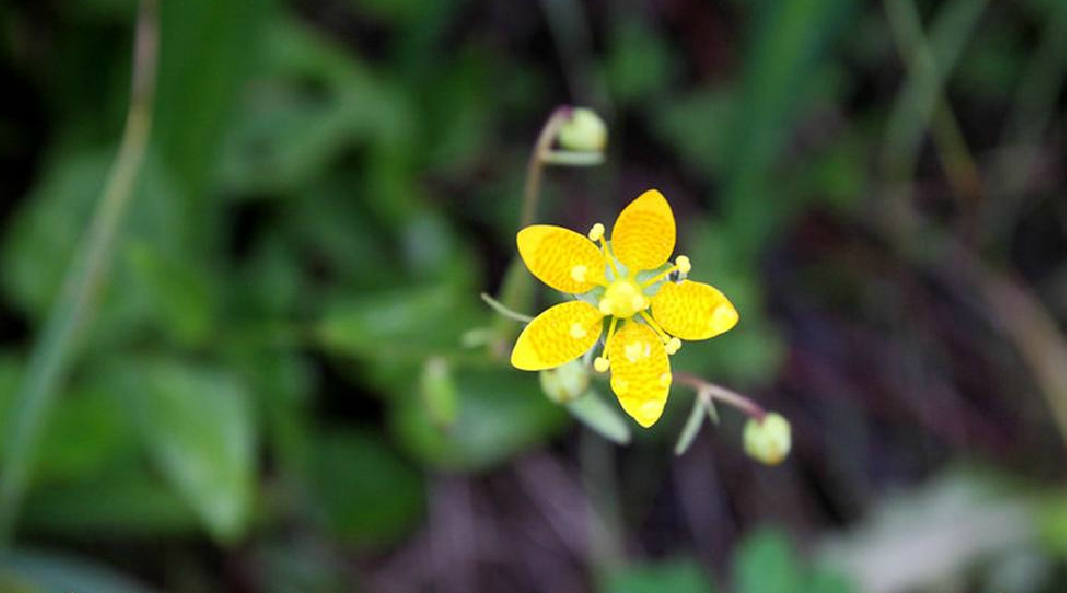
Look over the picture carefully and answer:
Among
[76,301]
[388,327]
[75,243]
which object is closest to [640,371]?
[388,327]

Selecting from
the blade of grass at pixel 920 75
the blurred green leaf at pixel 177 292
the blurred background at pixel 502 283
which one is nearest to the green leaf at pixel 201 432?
the blurred background at pixel 502 283

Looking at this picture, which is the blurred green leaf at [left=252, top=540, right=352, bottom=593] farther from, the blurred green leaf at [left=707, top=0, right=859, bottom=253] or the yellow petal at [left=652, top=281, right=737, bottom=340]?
the yellow petal at [left=652, top=281, right=737, bottom=340]

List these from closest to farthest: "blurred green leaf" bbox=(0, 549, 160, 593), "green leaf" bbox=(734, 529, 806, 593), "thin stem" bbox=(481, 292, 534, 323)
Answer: "thin stem" bbox=(481, 292, 534, 323), "green leaf" bbox=(734, 529, 806, 593), "blurred green leaf" bbox=(0, 549, 160, 593)

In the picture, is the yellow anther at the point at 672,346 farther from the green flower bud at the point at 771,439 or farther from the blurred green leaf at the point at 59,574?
the blurred green leaf at the point at 59,574

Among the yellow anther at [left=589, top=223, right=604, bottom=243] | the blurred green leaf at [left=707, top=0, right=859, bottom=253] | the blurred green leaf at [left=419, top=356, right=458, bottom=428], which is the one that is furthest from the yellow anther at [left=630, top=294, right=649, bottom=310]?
the blurred green leaf at [left=707, top=0, right=859, bottom=253]

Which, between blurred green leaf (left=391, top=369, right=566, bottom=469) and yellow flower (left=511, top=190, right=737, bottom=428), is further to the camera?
blurred green leaf (left=391, top=369, right=566, bottom=469)
